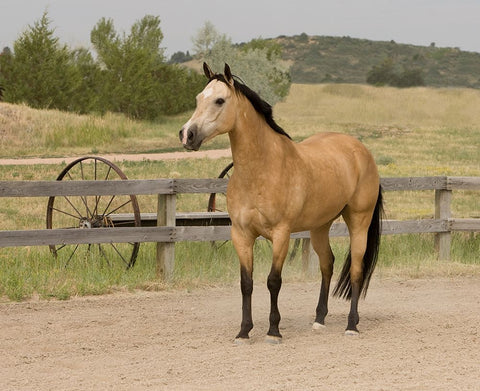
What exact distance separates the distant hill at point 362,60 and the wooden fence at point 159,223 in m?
119

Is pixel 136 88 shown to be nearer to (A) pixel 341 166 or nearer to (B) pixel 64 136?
(B) pixel 64 136

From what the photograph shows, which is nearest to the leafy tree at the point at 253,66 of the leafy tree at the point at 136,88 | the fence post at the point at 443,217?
the leafy tree at the point at 136,88

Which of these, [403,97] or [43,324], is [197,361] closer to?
[43,324]

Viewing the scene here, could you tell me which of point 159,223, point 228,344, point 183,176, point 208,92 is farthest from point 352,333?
point 183,176

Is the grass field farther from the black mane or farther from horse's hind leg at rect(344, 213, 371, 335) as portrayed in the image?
the black mane

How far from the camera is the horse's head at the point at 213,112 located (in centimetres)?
621

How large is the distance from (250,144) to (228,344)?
61.8 inches

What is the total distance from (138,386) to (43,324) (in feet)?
7.68

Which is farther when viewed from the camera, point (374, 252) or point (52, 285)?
point (52, 285)

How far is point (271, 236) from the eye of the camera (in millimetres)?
6656

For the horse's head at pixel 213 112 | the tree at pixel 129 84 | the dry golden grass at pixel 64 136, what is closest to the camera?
the horse's head at pixel 213 112

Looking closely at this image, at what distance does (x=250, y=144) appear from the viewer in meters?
6.64

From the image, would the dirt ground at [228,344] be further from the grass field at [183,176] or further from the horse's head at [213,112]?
the horse's head at [213,112]

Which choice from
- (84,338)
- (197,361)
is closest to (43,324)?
(84,338)
